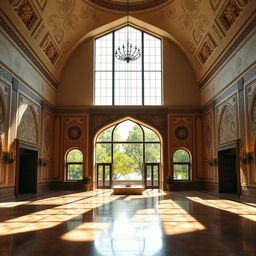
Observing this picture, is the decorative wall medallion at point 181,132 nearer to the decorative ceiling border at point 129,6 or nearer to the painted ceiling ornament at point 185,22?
the painted ceiling ornament at point 185,22

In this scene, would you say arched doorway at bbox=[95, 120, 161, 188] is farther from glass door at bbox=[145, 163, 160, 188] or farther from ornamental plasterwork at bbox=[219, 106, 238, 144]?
ornamental plasterwork at bbox=[219, 106, 238, 144]

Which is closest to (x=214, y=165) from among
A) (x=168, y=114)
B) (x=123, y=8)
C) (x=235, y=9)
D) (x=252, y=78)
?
(x=168, y=114)

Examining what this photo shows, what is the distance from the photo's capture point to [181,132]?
18.4 metres

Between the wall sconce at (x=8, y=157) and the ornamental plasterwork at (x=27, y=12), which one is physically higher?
the ornamental plasterwork at (x=27, y=12)

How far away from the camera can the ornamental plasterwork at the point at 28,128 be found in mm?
13141

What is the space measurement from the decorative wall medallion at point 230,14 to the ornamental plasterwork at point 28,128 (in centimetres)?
921

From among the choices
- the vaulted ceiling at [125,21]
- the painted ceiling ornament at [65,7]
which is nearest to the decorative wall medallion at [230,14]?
the vaulted ceiling at [125,21]

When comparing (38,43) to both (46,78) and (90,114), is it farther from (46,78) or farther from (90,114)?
(90,114)

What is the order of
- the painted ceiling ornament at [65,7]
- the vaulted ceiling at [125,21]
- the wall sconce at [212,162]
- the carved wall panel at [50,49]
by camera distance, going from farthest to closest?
the wall sconce at [212,162] < the carved wall panel at [50,49] < the painted ceiling ornament at [65,7] < the vaulted ceiling at [125,21]

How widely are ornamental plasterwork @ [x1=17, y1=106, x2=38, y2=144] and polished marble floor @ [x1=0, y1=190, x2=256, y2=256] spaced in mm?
5199

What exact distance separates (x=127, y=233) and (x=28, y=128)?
9.58m

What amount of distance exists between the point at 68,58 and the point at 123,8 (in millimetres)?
4355

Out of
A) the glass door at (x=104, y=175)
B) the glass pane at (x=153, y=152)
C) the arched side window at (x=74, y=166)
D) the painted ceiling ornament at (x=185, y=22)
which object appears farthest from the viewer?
the glass pane at (x=153, y=152)

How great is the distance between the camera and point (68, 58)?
736 inches
